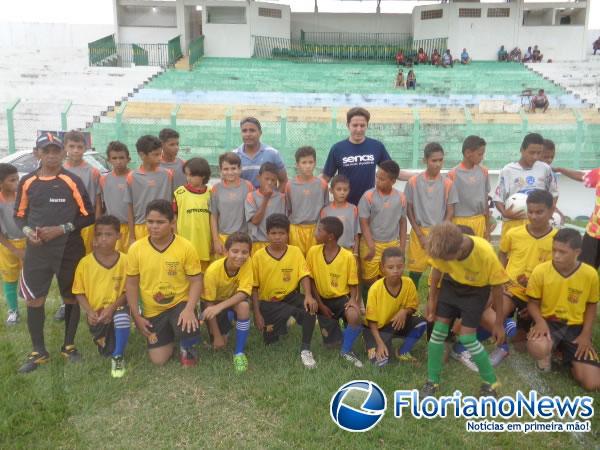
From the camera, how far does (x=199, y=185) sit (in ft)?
14.6

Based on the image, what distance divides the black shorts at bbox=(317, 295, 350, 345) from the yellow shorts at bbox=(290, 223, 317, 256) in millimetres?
617

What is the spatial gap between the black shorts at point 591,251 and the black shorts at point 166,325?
3281mm

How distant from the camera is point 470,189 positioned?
188 inches

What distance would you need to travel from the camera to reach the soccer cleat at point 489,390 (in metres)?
3.39

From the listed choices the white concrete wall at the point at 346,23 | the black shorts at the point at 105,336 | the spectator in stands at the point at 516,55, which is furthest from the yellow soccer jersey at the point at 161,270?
the white concrete wall at the point at 346,23

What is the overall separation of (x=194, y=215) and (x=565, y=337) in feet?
10.1

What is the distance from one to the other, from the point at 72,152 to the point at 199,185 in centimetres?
122

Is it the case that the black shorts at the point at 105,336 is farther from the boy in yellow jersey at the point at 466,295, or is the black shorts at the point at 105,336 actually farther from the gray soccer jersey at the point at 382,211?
the boy in yellow jersey at the point at 466,295

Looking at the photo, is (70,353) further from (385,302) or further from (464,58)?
(464,58)

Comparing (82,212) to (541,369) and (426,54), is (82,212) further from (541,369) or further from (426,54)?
(426,54)

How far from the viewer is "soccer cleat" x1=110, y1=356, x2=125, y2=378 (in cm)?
364

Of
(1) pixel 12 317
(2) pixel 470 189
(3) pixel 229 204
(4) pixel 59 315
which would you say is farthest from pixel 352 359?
(1) pixel 12 317

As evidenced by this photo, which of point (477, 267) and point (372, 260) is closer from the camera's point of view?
point (477, 267)

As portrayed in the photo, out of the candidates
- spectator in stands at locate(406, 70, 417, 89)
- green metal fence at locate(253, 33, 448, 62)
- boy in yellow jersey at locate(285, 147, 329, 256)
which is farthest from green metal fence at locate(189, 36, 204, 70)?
boy in yellow jersey at locate(285, 147, 329, 256)
